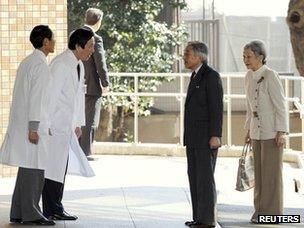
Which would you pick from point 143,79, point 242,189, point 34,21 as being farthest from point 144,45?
point 242,189

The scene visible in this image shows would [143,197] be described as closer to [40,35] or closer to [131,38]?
[40,35]

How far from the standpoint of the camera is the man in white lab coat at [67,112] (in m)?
7.66

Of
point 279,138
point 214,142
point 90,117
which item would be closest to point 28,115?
point 214,142

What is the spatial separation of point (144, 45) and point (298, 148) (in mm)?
3271

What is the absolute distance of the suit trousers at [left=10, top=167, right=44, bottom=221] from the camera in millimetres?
7574

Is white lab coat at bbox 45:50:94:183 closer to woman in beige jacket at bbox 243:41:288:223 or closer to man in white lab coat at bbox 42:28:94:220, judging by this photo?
man in white lab coat at bbox 42:28:94:220

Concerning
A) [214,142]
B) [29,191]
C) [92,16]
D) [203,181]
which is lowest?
[29,191]

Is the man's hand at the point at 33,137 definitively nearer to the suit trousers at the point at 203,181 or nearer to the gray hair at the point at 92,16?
the suit trousers at the point at 203,181

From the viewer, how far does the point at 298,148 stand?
615 inches

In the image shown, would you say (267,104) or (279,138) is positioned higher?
(267,104)

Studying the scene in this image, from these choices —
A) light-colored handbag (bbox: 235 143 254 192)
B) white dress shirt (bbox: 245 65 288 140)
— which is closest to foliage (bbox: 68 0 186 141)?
light-colored handbag (bbox: 235 143 254 192)

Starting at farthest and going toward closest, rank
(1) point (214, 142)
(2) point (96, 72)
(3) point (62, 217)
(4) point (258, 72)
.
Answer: (2) point (96, 72) → (3) point (62, 217) → (4) point (258, 72) → (1) point (214, 142)

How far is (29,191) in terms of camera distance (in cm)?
757

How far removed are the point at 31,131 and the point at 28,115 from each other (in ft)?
0.52
